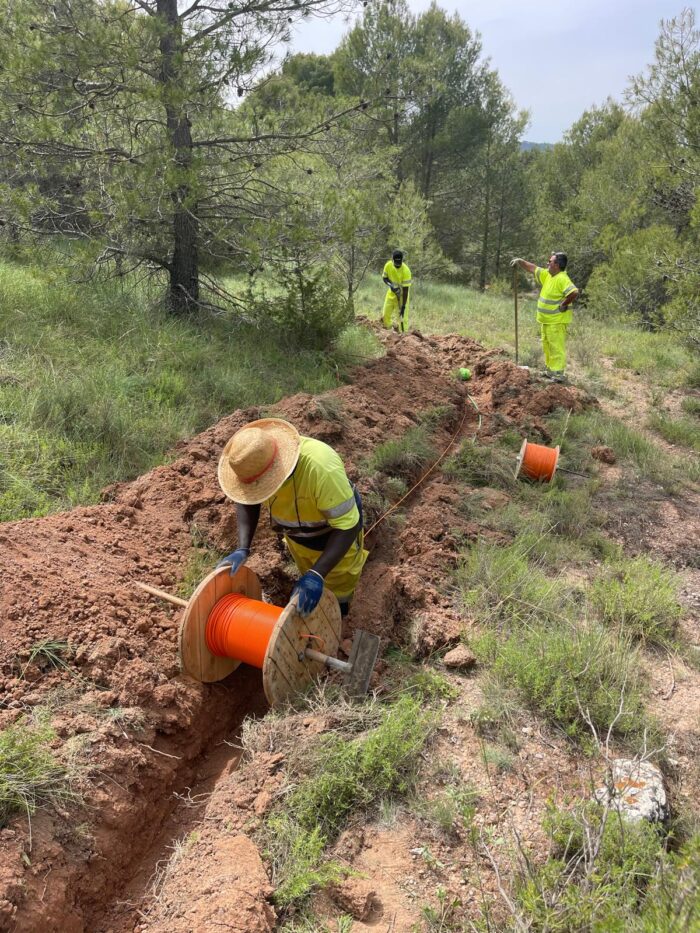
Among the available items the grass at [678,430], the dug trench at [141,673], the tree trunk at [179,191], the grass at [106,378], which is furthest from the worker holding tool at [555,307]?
the dug trench at [141,673]

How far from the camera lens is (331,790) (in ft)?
8.70

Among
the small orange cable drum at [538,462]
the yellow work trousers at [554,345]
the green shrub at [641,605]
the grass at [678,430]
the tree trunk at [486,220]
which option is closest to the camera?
the green shrub at [641,605]

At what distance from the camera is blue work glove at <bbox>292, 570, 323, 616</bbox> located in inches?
121

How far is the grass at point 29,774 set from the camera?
2.38 metres

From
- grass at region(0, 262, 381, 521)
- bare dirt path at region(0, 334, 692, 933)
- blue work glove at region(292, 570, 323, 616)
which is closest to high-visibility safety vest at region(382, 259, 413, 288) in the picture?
grass at region(0, 262, 381, 521)

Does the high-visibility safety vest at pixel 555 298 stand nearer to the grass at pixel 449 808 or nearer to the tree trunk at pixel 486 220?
the grass at pixel 449 808

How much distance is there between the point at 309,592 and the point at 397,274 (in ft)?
29.7

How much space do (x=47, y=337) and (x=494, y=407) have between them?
17.8ft

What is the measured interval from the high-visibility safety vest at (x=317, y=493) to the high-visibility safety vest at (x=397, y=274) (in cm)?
835

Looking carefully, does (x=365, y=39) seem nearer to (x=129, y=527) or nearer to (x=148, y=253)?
(x=148, y=253)

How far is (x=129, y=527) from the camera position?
408 cm

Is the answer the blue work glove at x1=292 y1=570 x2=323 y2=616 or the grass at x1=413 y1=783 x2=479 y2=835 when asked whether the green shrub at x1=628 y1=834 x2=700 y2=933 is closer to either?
the grass at x1=413 y1=783 x2=479 y2=835

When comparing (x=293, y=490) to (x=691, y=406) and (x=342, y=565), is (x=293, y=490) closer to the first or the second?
(x=342, y=565)

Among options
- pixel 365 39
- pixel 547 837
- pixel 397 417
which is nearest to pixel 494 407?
pixel 397 417
